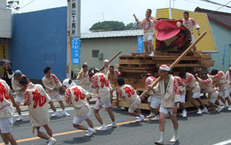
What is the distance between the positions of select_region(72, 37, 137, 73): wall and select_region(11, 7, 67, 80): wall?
5.64m

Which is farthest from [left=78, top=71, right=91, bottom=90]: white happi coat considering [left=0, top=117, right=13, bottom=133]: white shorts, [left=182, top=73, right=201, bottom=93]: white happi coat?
[left=0, top=117, right=13, bottom=133]: white shorts

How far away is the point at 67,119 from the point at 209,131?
14.2ft

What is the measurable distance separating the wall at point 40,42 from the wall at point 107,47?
5642 mm

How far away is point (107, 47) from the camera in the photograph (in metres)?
26.0

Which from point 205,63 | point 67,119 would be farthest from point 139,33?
point 67,119

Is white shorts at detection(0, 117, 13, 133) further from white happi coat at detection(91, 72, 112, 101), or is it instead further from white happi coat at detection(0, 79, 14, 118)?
white happi coat at detection(91, 72, 112, 101)

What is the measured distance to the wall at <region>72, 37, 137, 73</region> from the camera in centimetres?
2435

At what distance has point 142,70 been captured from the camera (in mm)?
9891

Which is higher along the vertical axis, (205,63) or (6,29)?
(6,29)

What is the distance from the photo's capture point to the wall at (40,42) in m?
16.2

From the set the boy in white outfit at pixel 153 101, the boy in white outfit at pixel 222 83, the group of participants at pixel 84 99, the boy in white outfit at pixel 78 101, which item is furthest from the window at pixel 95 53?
the boy in white outfit at pixel 78 101

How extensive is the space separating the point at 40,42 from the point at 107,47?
30.4ft

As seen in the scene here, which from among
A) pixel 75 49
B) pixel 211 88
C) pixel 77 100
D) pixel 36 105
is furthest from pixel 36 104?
pixel 75 49

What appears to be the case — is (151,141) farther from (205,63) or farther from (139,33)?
(139,33)
